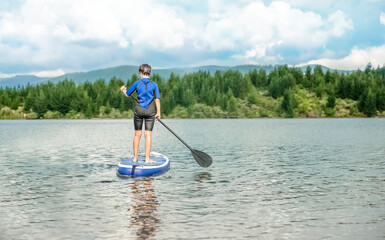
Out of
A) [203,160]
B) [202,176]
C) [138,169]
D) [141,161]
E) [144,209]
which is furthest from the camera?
[203,160]

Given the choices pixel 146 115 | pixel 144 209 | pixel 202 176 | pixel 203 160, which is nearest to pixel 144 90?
pixel 146 115

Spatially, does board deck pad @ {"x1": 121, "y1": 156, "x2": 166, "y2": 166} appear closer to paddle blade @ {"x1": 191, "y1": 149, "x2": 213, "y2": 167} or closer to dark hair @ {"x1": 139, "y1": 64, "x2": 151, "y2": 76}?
paddle blade @ {"x1": 191, "y1": 149, "x2": 213, "y2": 167}

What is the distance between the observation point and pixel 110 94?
192m

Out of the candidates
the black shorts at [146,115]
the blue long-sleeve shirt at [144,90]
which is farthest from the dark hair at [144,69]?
the black shorts at [146,115]

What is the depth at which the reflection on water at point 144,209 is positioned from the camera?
953 centimetres

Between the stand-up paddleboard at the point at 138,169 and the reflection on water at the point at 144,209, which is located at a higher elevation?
the stand-up paddleboard at the point at 138,169

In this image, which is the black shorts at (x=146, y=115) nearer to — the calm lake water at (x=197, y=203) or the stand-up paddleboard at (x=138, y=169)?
the stand-up paddleboard at (x=138, y=169)

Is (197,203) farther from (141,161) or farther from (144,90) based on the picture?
(141,161)

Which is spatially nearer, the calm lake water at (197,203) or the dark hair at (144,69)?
the calm lake water at (197,203)

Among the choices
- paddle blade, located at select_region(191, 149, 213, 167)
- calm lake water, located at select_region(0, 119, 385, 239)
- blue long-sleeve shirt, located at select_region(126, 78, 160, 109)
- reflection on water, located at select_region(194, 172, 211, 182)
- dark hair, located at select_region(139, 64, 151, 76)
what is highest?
dark hair, located at select_region(139, 64, 151, 76)

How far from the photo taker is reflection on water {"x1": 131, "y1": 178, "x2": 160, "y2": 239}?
953 cm

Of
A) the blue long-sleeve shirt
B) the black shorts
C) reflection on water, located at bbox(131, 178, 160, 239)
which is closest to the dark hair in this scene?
the blue long-sleeve shirt

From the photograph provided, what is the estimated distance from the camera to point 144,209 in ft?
38.0

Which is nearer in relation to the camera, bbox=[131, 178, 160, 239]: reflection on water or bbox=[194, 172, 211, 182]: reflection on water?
bbox=[131, 178, 160, 239]: reflection on water
